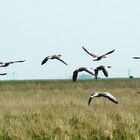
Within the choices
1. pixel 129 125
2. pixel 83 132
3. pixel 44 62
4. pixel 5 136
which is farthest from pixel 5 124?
pixel 44 62

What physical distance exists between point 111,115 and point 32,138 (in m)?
3.50

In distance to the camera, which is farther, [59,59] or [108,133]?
[108,133]

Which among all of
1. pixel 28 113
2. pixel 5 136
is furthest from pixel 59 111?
pixel 5 136

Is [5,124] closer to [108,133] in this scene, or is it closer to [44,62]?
[108,133]

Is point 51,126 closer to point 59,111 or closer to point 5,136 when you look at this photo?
point 5,136

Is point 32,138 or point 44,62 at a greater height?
point 44,62

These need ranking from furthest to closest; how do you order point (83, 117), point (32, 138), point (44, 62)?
1. point (83, 117)
2. point (32, 138)
3. point (44, 62)

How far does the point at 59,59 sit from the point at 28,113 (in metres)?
8.28

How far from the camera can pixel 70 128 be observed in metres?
12.8

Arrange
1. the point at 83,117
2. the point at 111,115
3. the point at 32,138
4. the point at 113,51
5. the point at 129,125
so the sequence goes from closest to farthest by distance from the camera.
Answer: the point at 113,51 → the point at 32,138 → the point at 129,125 → the point at 83,117 → the point at 111,115

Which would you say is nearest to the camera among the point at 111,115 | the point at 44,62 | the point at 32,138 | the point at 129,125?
the point at 44,62

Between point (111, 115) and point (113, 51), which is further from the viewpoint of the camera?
point (111, 115)

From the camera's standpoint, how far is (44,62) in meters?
7.96

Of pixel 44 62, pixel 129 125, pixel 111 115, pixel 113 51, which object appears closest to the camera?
pixel 113 51
